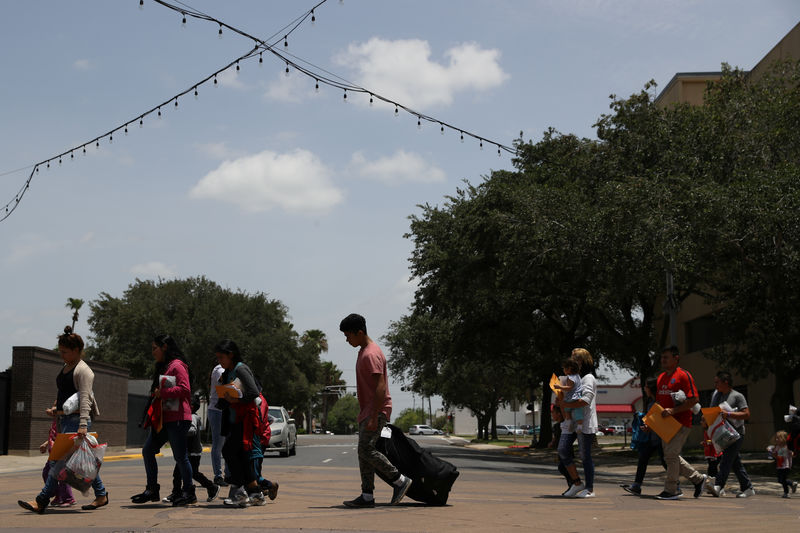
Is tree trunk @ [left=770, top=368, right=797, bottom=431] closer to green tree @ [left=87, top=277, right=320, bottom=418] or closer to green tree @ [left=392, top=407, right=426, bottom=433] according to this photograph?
green tree @ [left=87, top=277, right=320, bottom=418]

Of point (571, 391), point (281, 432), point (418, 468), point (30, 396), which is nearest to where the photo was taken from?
point (418, 468)

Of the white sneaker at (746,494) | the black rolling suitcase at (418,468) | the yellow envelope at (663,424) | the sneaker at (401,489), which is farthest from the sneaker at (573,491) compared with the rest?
the sneaker at (401,489)

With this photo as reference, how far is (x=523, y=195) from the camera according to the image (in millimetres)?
26406

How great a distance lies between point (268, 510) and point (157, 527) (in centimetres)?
171

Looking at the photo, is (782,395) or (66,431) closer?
(66,431)

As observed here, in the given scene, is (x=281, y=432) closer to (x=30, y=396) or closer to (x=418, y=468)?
(x=30, y=396)

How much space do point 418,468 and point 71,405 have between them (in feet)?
11.9

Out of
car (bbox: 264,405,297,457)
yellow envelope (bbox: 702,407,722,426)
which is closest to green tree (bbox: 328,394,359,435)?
car (bbox: 264,405,297,457)

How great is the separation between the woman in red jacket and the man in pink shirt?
1.78 m

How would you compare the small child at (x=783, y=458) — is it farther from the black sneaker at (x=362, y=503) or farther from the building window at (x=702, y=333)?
the building window at (x=702, y=333)

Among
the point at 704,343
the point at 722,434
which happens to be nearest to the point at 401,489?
the point at 722,434

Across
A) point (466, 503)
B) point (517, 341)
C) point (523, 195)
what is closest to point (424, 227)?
point (517, 341)

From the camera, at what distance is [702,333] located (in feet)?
144

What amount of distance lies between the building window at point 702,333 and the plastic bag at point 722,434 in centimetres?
2973
